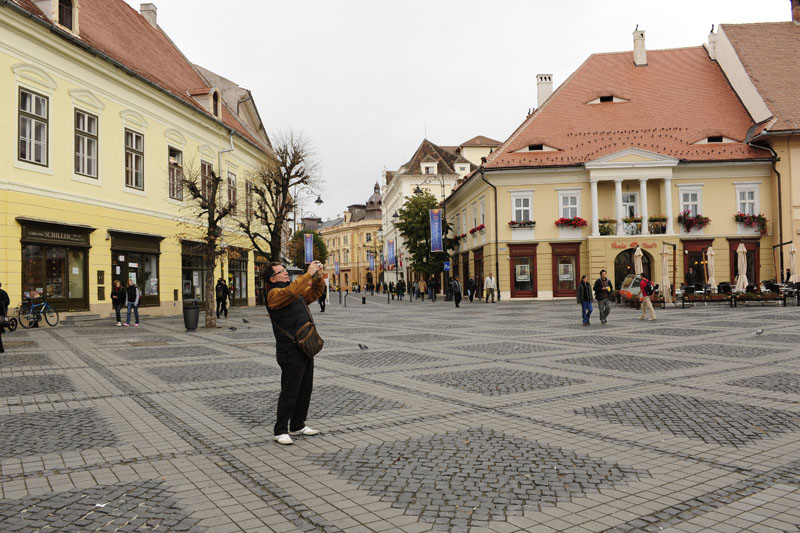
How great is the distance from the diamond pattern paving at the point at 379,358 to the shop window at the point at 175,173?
774 inches

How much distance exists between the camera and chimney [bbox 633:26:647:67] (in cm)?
4325

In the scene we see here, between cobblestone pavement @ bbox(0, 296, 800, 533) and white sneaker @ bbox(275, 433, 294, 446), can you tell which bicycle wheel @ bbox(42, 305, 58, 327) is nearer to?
cobblestone pavement @ bbox(0, 296, 800, 533)

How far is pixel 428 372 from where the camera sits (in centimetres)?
1020

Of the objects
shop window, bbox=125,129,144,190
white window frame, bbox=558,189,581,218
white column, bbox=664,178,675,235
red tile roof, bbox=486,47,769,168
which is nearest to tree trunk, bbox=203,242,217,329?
shop window, bbox=125,129,144,190

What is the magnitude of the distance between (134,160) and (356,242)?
99815mm

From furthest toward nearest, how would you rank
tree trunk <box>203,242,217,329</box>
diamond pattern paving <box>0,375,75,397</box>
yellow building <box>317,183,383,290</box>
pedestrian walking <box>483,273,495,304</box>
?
yellow building <box>317,183,383,290</box> → pedestrian walking <box>483,273,495,304</box> → tree trunk <box>203,242,217,329</box> → diamond pattern paving <box>0,375,75,397</box>

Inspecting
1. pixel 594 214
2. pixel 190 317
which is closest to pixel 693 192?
pixel 594 214

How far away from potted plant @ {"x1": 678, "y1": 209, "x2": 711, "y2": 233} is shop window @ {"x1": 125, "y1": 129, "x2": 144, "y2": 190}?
3007 centimetres

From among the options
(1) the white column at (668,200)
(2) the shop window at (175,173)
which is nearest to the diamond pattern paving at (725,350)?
(2) the shop window at (175,173)

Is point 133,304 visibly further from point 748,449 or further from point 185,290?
point 748,449

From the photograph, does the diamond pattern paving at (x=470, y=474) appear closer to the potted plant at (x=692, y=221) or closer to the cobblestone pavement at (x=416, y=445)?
the cobblestone pavement at (x=416, y=445)

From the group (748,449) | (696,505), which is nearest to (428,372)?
(748,449)

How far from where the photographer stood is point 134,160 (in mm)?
26719

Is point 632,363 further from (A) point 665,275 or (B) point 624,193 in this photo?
(B) point 624,193
